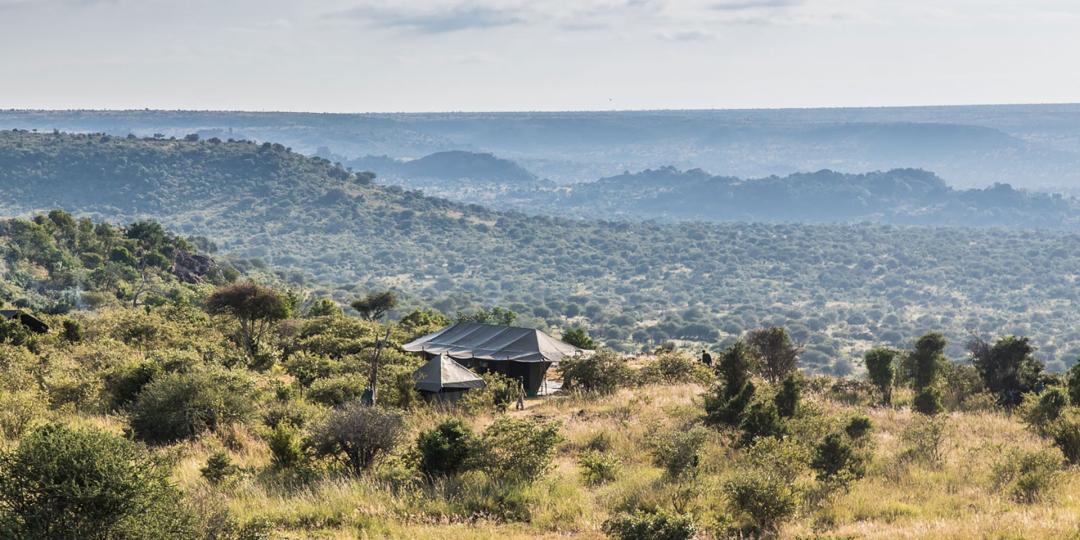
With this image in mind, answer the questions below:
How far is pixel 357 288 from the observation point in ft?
647

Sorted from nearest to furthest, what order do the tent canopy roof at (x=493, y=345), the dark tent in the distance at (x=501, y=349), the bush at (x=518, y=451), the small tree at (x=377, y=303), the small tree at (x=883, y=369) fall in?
the bush at (x=518, y=451)
the small tree at (x=883, y=369)
the dark tent in the distance at (x=501, y=349)
the tent canopy roof at (x=493, y=345)
the small tree at (x=377, y=303)

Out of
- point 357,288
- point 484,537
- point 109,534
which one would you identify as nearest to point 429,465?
point 484,537

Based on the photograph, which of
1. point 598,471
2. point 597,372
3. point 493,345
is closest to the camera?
point 598,471

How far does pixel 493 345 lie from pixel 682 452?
2369cm

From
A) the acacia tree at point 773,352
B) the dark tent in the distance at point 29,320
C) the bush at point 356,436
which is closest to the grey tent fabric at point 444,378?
the acacia tree at point 773,352

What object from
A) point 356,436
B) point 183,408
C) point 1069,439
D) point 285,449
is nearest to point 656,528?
point 356,436

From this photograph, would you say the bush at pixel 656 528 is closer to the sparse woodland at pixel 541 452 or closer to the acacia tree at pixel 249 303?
the sparse woodland at pixel 541 452

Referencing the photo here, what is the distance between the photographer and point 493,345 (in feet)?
129

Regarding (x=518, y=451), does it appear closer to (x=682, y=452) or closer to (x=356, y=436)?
(x=682, y=452)

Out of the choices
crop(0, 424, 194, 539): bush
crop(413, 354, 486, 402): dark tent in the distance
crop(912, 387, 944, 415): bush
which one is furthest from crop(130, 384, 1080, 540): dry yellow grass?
crop(413, 354, 486, 402): dark tent in the distance

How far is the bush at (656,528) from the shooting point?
39.1 feet

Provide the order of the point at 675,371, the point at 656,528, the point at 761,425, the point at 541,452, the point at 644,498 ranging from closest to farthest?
1. the point at 656,528
2. the point at 644,498
3. the point at 541,452
4. the point at 761,425
5. the point at 675,371

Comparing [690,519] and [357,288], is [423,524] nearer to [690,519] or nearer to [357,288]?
[690,519]

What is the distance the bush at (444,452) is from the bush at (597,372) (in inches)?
632
